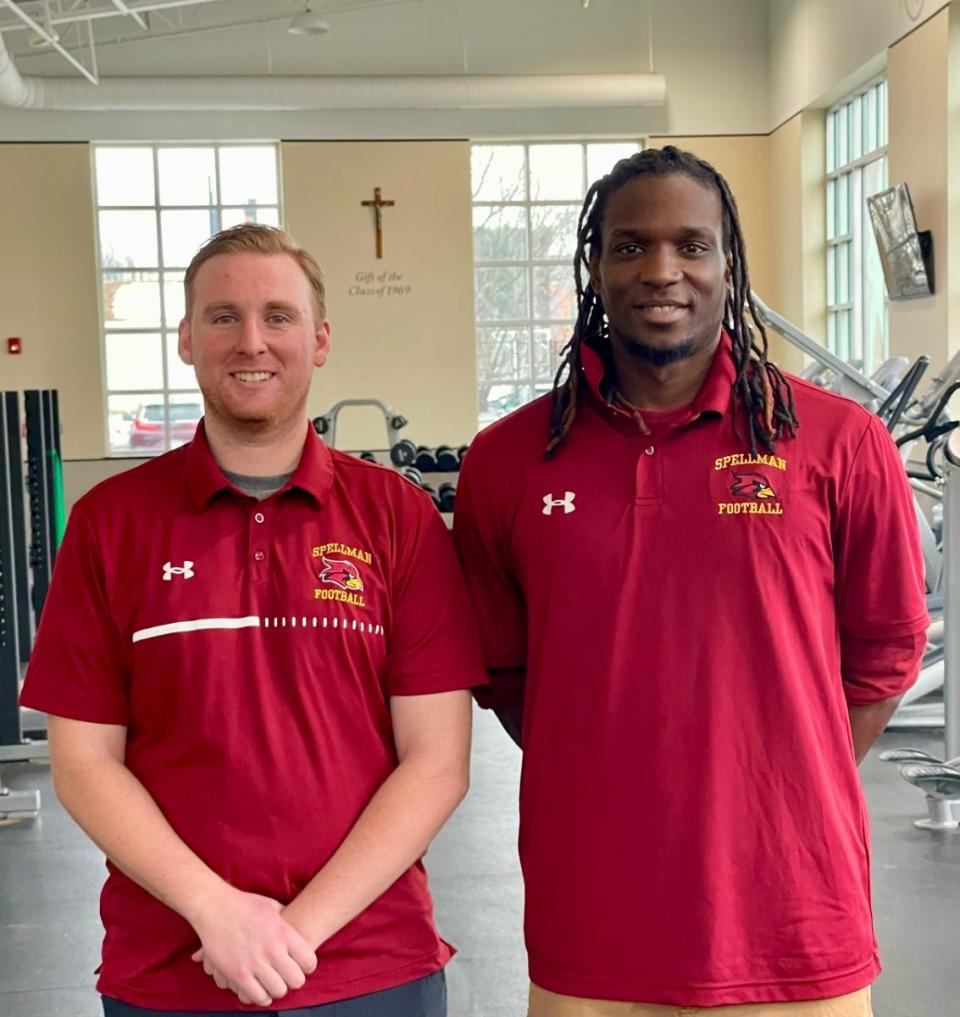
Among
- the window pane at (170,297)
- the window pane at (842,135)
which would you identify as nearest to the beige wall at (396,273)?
the window pane at (170,297)

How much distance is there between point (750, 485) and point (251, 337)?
600 millimetres

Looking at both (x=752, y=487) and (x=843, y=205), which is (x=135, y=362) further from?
(x=752, y=487)

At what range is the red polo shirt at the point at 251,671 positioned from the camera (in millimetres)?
1481

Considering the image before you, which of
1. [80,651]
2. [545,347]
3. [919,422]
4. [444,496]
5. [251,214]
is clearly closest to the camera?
[80,651]

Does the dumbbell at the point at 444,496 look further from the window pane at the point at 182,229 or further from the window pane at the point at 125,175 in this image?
the window pane at the point at 125,175

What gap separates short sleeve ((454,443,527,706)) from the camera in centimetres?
165

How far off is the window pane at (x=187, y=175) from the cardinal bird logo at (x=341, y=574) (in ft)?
41.6

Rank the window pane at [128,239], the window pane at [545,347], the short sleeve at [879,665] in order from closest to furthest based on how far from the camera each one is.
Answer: the short sleeve at [879,665]
the window pane at [128,239]
the window pane at [545,347]

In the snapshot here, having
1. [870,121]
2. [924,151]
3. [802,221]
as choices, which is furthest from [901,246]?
[802,221]

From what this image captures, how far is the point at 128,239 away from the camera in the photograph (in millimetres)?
13516

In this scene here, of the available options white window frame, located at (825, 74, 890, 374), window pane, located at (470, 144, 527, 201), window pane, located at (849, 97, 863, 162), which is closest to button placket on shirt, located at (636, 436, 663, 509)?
white window frame, located at (825, 74, 890, 374)

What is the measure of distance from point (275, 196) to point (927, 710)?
9.73 m

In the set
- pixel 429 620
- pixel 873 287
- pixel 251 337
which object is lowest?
pixel 429 620

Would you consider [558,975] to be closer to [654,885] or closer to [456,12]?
[654,885]
